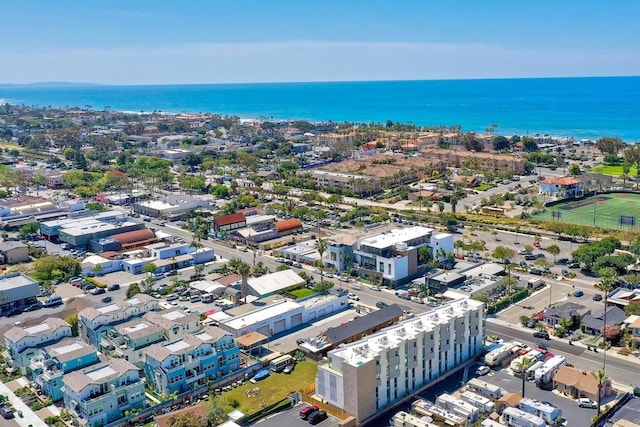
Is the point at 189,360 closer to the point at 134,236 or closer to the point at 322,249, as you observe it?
the point at 322,249

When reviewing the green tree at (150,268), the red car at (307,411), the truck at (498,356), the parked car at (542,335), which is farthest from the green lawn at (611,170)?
the red car at (307,411)

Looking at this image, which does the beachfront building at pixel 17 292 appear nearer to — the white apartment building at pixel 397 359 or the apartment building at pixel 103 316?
the apartment building at pixel 103 316

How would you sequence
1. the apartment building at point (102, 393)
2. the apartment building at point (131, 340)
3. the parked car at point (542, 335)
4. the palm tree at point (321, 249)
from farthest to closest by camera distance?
the palm tree at point (321, 249) → the parked car at point (542, 335) → the apartment building at point (131, 340) → the apartment building at point (102, 393)

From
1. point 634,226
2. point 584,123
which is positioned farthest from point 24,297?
point 584,123

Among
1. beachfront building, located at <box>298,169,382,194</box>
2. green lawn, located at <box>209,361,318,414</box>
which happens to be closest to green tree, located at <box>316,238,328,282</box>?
green lawn, located at <box>209,361,318,414</box>

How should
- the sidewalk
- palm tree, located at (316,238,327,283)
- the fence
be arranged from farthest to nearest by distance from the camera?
palm tree, located at (316,238,327,283) → the sidewalk → the fence

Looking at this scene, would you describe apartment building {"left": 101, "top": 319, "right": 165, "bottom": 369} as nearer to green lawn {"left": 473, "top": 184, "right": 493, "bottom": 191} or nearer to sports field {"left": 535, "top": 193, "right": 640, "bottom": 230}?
sports field {"left": 535, "top": 193, "right": 640, "bottom": 230}
